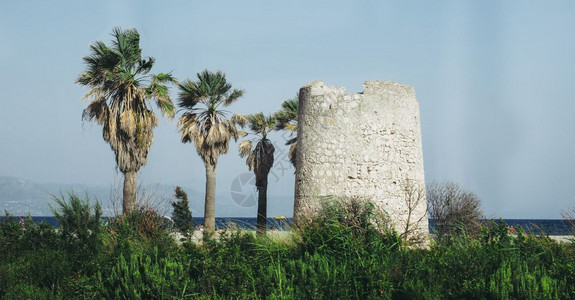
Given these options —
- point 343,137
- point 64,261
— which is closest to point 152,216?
point 64,261

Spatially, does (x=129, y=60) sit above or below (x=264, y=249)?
above

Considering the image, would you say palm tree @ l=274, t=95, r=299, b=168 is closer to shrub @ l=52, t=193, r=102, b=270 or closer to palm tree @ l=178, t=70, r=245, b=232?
palm tree @ l=178, t=70, r=245, b=232

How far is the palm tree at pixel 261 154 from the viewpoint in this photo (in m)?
23.0

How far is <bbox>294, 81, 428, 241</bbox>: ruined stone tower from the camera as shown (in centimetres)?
1321

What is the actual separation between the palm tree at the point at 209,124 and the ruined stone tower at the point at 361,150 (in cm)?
927

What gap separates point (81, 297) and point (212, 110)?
1469cm

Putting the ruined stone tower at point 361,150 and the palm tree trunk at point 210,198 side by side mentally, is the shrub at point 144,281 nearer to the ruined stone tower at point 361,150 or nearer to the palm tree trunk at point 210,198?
the ruined stone tower at point 361,150

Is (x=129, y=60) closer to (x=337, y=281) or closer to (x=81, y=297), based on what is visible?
(x=81, y=297)

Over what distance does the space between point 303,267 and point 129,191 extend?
11.4 meters

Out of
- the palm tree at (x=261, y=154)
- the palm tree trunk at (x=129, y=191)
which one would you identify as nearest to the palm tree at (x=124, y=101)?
the palm tree trunk at (x=129, y=191)

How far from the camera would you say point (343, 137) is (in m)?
13.3

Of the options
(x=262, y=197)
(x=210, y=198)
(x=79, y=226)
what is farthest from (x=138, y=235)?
(x=262, y=197)

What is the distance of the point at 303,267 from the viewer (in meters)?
9.02

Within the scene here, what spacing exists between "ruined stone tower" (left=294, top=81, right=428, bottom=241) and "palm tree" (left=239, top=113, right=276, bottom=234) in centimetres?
918
